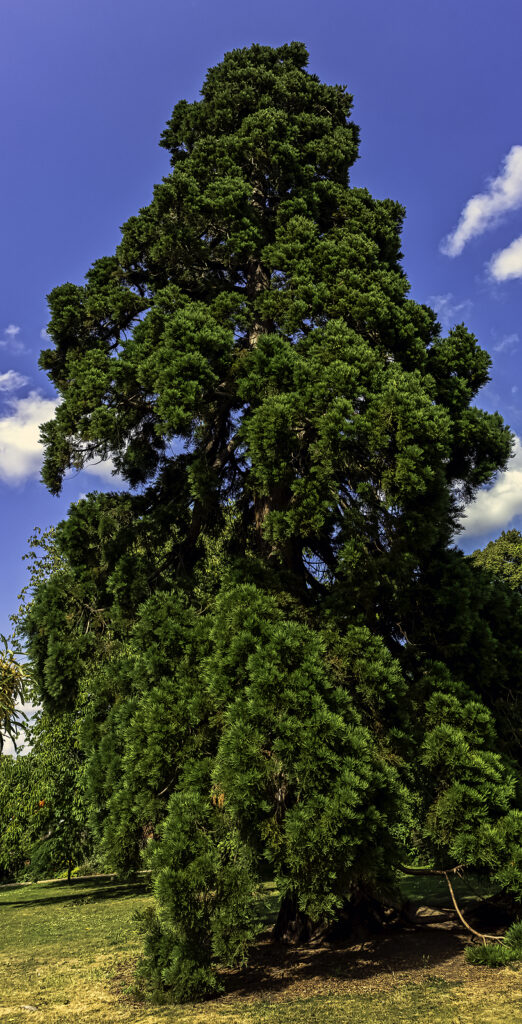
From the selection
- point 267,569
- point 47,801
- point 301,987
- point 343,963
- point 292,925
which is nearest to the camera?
point 301,987

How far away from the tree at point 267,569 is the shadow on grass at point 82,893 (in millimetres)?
13114

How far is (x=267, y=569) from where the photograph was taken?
26.1 feet

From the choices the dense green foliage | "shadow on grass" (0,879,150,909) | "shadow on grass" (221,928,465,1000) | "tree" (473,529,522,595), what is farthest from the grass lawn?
"tree" (473,529,522,595)

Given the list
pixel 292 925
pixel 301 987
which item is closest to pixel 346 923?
pixel 292 925

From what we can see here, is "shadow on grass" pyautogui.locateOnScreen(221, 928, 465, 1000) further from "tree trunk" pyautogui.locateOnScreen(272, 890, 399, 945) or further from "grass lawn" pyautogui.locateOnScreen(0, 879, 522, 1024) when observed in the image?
"tree trunk" pyautogui.locateOnScreen(272, 890, 399, 945)

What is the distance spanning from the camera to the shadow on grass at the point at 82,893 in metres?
19.0

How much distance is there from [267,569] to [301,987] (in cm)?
449

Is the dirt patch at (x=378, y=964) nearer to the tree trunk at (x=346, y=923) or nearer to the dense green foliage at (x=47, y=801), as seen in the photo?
the tree trunk at (x=346, y=923)

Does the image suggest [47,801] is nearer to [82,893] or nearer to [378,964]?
[82,893]

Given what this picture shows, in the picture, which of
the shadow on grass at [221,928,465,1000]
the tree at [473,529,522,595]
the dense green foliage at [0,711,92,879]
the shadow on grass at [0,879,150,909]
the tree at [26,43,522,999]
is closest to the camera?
the tree at [26,43,522,999]

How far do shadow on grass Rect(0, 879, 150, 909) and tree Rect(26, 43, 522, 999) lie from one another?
43.0 ft

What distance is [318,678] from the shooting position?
20.2ft

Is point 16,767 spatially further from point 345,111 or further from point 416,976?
point 345,111

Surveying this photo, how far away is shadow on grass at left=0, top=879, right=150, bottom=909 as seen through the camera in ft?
62.4
